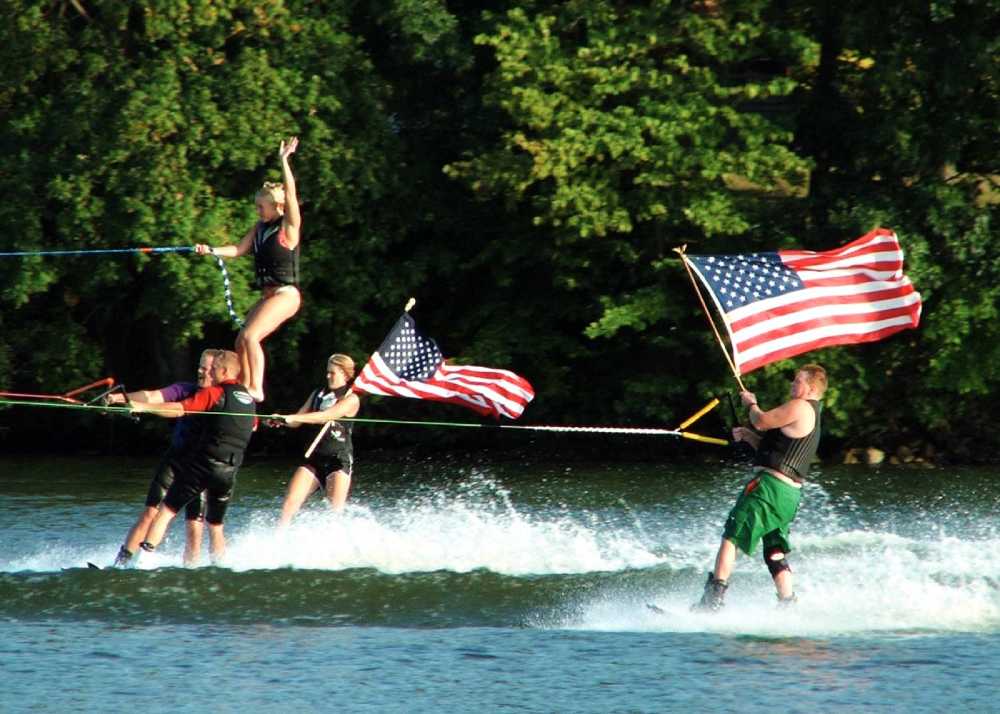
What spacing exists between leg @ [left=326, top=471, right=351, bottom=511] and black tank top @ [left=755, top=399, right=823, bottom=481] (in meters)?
3.98

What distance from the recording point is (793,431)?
1198 cm

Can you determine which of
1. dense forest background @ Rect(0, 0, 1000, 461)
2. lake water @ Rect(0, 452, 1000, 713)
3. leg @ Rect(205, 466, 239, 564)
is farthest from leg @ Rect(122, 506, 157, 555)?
dense forest background @ Rect(0, 0, 1000, 461)

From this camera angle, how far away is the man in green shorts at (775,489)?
11.9m

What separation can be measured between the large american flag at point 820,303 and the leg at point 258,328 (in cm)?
296

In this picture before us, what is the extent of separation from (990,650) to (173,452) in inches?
236

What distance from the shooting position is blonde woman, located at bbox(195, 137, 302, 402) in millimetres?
13156

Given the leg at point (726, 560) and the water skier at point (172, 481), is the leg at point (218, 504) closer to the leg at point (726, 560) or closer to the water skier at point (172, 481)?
the water skier at point (172, 481)

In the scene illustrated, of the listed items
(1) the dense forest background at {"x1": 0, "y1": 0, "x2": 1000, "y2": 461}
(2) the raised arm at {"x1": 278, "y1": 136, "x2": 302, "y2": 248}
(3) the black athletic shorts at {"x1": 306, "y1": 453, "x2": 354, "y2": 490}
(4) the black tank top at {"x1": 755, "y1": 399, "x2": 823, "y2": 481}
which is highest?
(1) the dense forest background at {"x1": 0, "y1": 0, "x2": 1000, "y2": 461}

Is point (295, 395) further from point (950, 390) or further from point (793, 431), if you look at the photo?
point (793, 431)

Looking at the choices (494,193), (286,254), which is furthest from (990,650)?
(494,193)

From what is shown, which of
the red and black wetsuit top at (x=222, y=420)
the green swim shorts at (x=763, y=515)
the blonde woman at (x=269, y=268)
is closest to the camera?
the green swim shorts at (x=763, y=515)

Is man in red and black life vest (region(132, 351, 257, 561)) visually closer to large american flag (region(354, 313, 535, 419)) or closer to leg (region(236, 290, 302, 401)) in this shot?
leg (region(236, 290, 302, 401))

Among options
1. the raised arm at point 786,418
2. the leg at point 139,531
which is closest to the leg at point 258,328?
the leg at point 139,531

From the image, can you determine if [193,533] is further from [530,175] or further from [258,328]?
[530,175]
